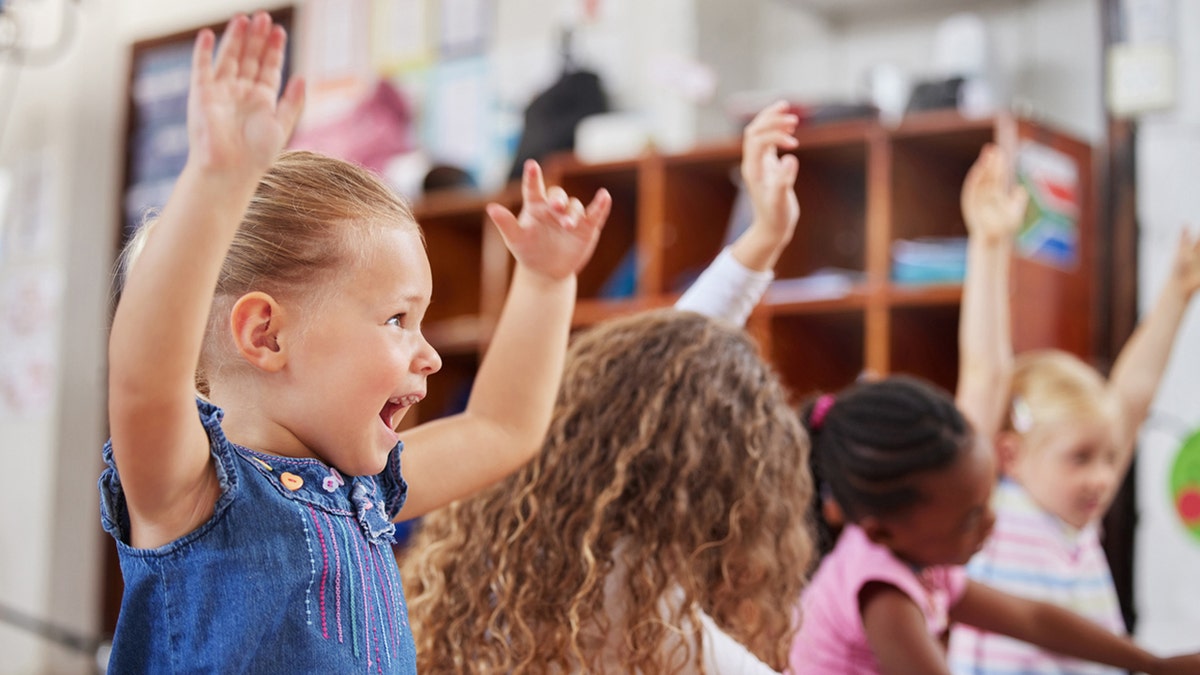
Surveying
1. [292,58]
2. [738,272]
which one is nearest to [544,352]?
[738,272]

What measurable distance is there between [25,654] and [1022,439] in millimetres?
3792

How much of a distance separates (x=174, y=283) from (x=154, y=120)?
449 centimetres

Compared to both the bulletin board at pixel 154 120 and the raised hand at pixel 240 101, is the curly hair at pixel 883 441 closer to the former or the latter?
the raised hand at pixel 240 101

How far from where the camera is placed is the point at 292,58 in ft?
14.7

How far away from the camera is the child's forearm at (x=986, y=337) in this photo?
6.70ft

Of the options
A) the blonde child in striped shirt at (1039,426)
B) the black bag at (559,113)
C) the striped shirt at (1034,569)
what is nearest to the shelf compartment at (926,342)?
the blonde child in striped shirt at (1039,426)

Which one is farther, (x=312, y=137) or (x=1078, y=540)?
(x=312, y=137)

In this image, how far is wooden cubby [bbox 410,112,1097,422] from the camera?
8.87 ft

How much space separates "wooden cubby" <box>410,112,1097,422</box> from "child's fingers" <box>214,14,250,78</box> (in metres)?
2.11

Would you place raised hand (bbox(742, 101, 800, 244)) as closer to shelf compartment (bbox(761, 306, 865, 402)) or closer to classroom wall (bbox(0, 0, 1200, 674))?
shelf compartment (bbox(761, 306, 865, 402))

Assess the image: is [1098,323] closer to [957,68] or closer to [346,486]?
[957,68]

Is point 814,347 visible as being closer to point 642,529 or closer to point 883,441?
point 883,441

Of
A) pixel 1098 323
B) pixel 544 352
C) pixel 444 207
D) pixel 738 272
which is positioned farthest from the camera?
pixel 444 207

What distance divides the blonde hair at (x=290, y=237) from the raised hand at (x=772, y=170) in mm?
551
